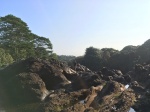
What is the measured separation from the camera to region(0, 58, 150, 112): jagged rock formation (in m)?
22.7

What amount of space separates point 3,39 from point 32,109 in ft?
154

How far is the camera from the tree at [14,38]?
224 feet

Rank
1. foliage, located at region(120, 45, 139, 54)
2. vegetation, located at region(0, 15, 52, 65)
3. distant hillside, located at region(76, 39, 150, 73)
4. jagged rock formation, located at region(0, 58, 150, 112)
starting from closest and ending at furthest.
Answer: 1. jagged rock formation, located at region(0, 58, 150, 112)
2. vegetation, located at region(0, 15, 52, 65)
3. distant hillside, located at region(76, 39, 150, 73)
4. foliage, located at region(120, 45, 139, 54)

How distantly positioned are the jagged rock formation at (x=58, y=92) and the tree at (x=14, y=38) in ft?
110

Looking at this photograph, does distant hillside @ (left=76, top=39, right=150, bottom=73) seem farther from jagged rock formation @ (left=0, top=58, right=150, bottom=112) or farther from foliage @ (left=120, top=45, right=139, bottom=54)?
jagged rock formation @ (left=0, top=58, right=150, bottom=112)

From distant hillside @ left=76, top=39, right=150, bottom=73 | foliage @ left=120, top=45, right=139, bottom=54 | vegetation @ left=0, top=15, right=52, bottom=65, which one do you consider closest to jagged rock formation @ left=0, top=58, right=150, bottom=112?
vegetation @ left=0, top=15, right=52, bottom=65

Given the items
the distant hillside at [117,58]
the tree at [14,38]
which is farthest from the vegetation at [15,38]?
the distant hillside at [117,58]

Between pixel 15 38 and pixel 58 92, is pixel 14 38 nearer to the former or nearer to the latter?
pixel 15 38

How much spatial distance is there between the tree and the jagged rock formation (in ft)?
110

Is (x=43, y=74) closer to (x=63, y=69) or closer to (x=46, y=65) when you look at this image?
(x=46, y=65)

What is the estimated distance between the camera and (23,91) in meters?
27.8

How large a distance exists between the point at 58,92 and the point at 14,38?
Answer: 44.3 metres

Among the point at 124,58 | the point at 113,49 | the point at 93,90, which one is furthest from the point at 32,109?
the point at 113,49

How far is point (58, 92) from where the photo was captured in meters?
27.8
